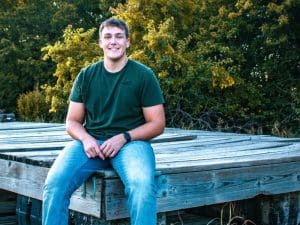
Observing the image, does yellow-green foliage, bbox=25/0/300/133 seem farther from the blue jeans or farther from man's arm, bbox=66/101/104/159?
the blue jeans

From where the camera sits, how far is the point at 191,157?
3957 mm

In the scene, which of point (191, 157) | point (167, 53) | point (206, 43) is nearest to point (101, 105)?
point (191, 157)

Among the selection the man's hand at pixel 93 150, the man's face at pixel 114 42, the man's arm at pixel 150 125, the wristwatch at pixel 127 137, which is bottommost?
the man's hand at pixel 93 150

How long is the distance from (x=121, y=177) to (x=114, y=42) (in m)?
0.85

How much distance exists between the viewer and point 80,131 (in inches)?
135

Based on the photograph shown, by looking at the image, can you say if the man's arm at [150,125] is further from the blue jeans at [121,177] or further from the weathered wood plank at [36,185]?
the weathered wood plank at [36,185]

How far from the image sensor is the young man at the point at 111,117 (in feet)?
10.4

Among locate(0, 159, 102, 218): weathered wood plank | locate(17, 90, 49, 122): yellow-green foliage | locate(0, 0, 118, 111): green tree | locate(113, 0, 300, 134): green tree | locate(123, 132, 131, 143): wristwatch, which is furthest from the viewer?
locate(0, 0, 118, 111): green tree

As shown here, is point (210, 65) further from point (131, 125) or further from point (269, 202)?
point (131, 125)

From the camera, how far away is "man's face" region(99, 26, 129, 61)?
3436 millimetres

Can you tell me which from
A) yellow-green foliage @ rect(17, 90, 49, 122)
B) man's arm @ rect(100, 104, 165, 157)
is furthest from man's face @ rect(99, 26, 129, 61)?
yellow-green foliage @ rect(17, 90, 49, 122)

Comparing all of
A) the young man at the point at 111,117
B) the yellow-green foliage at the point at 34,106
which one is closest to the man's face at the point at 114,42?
the young man at the point at 111,117

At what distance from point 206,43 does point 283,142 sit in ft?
21.1

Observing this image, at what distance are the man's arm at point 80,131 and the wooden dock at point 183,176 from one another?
0.14 m
